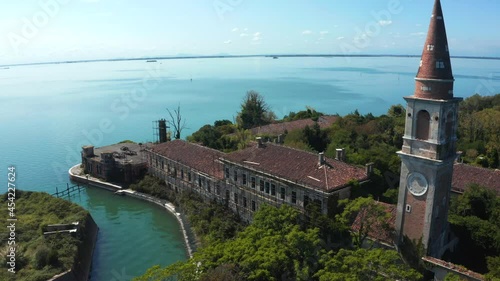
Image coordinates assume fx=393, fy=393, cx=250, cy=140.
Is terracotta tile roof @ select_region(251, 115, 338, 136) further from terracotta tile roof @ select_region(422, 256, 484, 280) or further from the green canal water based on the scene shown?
terracotta tile roof @ select_region(422, 256, 484, 280)

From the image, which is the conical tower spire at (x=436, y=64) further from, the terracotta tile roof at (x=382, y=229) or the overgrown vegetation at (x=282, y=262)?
the overgrown vegetation at (x=282, y=262)

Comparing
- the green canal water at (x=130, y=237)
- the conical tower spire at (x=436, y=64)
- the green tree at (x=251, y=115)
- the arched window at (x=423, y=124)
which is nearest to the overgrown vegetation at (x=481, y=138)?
the arched window at (x=423, y=124)

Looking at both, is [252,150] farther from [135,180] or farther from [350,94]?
[350,94]

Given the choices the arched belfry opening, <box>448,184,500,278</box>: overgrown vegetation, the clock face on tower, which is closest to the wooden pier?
the clock face on tower

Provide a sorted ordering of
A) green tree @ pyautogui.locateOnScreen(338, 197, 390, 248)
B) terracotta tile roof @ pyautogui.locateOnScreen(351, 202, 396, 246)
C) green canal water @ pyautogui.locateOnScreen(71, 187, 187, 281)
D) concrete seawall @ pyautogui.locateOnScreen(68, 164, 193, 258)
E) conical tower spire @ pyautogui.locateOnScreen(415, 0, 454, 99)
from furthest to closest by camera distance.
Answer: concrete seawall @ pyautogui.locateOnScreen(68, 164, 193, 258) < green canal water @ pyautogui.locateOnScreen(71, 187, 187, 281) < terracotta tile roof @ pyautogui.locateOnScreen(351, 202, 396, 246) < green tree @ pyautogui.locateOnScreen(338, 197, 390, 248) < conical tower spire @ pyautogui.locateOnScreen(415, 0, 454, 99)

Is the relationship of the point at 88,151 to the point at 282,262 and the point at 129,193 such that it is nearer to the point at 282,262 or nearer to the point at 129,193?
the point at 129,193

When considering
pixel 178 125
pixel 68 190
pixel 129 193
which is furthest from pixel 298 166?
pixel 178 125
